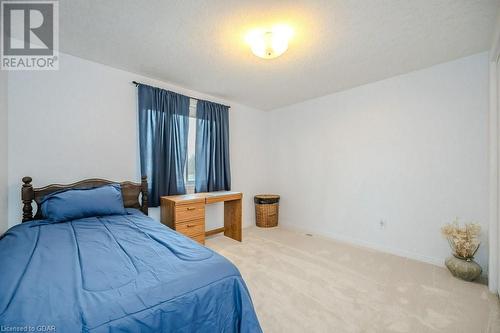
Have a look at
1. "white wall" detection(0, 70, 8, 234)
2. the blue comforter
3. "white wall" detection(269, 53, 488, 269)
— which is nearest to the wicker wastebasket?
"white wall" detection(269, 53, 488, 269)

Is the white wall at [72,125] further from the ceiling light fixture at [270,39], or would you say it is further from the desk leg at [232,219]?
the ceiling light fixture at [270,39]

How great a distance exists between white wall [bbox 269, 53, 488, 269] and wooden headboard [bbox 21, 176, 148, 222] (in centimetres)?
260

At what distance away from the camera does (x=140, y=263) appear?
3.83ft

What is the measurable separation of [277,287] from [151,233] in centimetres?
127

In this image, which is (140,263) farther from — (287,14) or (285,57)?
(285,57)

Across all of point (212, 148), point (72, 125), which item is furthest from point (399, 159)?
point (72, 125)

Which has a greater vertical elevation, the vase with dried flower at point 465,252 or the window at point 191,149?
the window at point 191,149

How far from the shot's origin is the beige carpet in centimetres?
156

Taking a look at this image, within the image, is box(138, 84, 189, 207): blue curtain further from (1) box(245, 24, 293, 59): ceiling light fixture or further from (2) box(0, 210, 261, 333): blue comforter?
(1) box(245, 24, 293, 59): ceiling light fixture

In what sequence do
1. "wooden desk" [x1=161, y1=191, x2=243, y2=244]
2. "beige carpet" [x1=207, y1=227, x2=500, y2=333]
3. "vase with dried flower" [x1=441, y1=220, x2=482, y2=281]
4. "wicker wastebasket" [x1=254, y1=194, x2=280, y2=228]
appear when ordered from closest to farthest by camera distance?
"beige carpet" [x1=207, y1=227, x2=500, y2=333] < "vase with dried flower" [x1=441, y1=220, x2=482, y2=281] < "wooden desk" [x1=161, y1=191, x2=243, y2=244] < "wicker wastebasket" [x1=254, y1=194, x2=280, y2=228]

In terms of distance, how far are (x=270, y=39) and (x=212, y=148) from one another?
2.00 m

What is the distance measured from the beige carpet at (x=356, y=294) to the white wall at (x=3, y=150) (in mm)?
2222

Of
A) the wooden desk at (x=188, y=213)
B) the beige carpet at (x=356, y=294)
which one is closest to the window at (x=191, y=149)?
the wooden desk at (x=188, y=213)

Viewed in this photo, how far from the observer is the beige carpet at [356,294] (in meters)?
1.56
